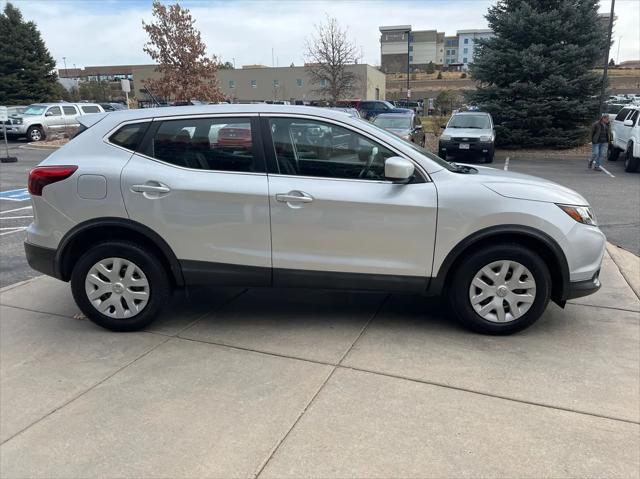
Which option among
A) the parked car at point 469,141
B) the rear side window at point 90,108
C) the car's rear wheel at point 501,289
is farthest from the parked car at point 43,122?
the car's rear wheel at point 501,289

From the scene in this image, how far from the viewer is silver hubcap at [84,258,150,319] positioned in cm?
420

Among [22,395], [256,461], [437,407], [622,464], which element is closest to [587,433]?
[622,464]

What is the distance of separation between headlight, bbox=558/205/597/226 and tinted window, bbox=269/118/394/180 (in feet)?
4.53

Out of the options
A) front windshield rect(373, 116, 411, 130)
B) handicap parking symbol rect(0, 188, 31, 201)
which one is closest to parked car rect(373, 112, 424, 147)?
front windshield rect(373, 116, 411, 130)

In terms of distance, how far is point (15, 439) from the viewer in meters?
2.97

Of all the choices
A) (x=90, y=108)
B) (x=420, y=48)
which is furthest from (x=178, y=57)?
(x=420, y=48)

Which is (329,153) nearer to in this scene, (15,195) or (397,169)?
(397,169)

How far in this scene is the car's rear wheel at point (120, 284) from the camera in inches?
164

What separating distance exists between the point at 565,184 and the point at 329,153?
10927 mm

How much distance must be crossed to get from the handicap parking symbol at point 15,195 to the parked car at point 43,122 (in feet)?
45.7

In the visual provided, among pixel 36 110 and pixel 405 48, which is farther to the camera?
pixel 405 48

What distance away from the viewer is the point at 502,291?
4027 mm

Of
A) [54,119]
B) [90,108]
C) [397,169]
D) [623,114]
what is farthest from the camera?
[90,108]

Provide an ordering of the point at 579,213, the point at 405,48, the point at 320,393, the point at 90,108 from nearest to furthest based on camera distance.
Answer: the point at 320,393 < the point at 579,213 < the point at 90,108 < the point at 405,48
